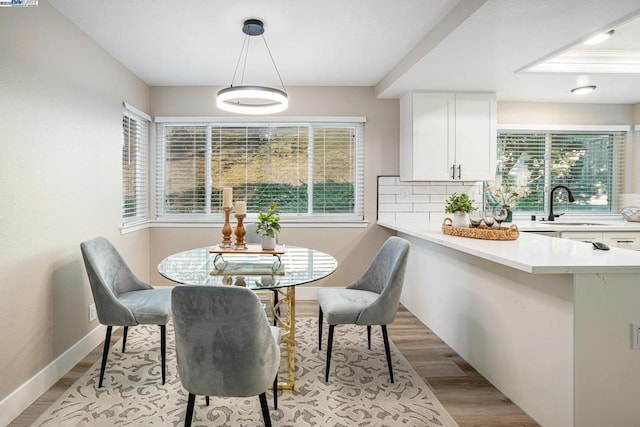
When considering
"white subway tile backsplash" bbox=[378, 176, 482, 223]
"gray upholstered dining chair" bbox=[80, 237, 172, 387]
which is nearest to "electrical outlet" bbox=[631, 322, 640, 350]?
"gray upholstered dining chair" bbox=[80, 237, 172, 387]

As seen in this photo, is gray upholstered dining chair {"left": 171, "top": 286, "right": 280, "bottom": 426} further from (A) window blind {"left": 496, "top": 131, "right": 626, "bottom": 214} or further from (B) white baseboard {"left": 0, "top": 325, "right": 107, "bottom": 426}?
(A) window blind {"left": 496, "top": 131, "right": 626, "bottom": 214}

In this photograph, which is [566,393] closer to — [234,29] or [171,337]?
[171,337]

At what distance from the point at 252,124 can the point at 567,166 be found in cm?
359

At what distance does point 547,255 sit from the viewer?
1981 millimetres

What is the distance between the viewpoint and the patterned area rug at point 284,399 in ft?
6.64

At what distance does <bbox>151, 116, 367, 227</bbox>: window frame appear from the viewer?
425 cm

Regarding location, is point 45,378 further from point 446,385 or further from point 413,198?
point 413,198

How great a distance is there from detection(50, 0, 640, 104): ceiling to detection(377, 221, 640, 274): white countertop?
1.31 meters

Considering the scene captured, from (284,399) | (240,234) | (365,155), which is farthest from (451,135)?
(284,399)

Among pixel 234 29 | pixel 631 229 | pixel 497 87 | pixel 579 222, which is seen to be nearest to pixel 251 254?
pixel 234 29

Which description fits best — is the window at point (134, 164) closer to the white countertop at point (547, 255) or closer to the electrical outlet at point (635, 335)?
the white countertop at point (547, 255)

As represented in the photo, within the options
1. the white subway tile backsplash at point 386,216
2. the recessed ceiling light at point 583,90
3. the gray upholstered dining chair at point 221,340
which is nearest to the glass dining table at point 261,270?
the gray upholstered dining chair at point 221,340

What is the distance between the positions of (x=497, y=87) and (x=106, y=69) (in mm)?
3518

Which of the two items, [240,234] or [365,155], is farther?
[365,155]
